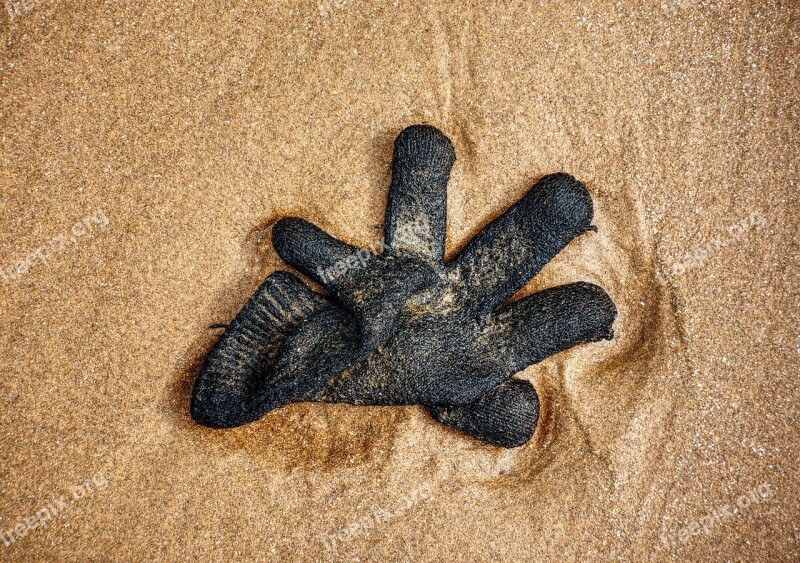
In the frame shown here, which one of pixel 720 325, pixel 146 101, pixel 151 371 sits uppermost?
pixel 146 101

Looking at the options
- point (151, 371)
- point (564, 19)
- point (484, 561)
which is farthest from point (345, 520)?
point (564, 19)

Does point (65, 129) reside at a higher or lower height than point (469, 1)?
higher

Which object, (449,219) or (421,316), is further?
(449,219)

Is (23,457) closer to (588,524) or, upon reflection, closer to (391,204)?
(391,204)

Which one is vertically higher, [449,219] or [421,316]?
[449,219]
